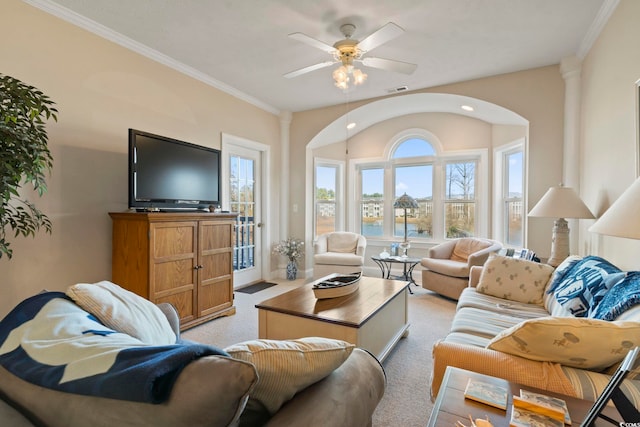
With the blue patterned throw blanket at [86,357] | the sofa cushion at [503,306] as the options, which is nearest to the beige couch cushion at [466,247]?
the sofa cushion at [503,306]

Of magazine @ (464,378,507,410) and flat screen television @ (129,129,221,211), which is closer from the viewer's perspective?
magazine @ (464,378,507,410)

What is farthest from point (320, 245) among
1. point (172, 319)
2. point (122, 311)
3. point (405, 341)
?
point (122, 311)

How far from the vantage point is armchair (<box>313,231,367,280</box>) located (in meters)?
4.75

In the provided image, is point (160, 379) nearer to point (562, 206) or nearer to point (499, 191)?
point (562, 206)

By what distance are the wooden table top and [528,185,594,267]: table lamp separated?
1.48m

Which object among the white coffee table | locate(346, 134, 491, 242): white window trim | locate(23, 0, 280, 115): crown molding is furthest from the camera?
locate(346, 134, 491, 242): white window trim

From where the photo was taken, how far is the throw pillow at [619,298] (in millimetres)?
1438

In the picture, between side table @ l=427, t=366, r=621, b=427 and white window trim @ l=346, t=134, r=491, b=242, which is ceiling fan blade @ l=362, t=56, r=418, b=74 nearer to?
side table @ l=427, t=366, r=621, b=427

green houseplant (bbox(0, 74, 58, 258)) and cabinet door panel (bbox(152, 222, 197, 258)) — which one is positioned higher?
green houseplant (bbox(0, 74, 58, 258))

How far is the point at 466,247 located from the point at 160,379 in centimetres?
473

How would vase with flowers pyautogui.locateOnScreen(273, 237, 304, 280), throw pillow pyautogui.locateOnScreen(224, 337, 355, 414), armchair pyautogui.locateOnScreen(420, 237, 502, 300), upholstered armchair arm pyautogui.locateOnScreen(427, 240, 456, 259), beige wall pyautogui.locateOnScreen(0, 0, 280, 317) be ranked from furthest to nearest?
vase with flowers pyautogui.locateOnScreen(273, 237, 304, 280) → upholstered armchair arm pyautogui.locateOnScreen(427, 240, 456, 259) → armchair pyautogui.locateOnScreen(420, 237, 502, 300) → beige wall pyautogui.locateOnScreen(0, 0, 280, 317) → throw pillow pyautogui.locateOnScreen(224, 337, 355, 414)

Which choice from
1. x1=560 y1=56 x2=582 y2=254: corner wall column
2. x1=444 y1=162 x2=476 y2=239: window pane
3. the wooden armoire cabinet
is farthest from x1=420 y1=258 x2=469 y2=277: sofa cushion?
the wooden armoire cabinet

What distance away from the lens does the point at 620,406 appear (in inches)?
28.0

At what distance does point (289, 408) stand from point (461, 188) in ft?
16.7
